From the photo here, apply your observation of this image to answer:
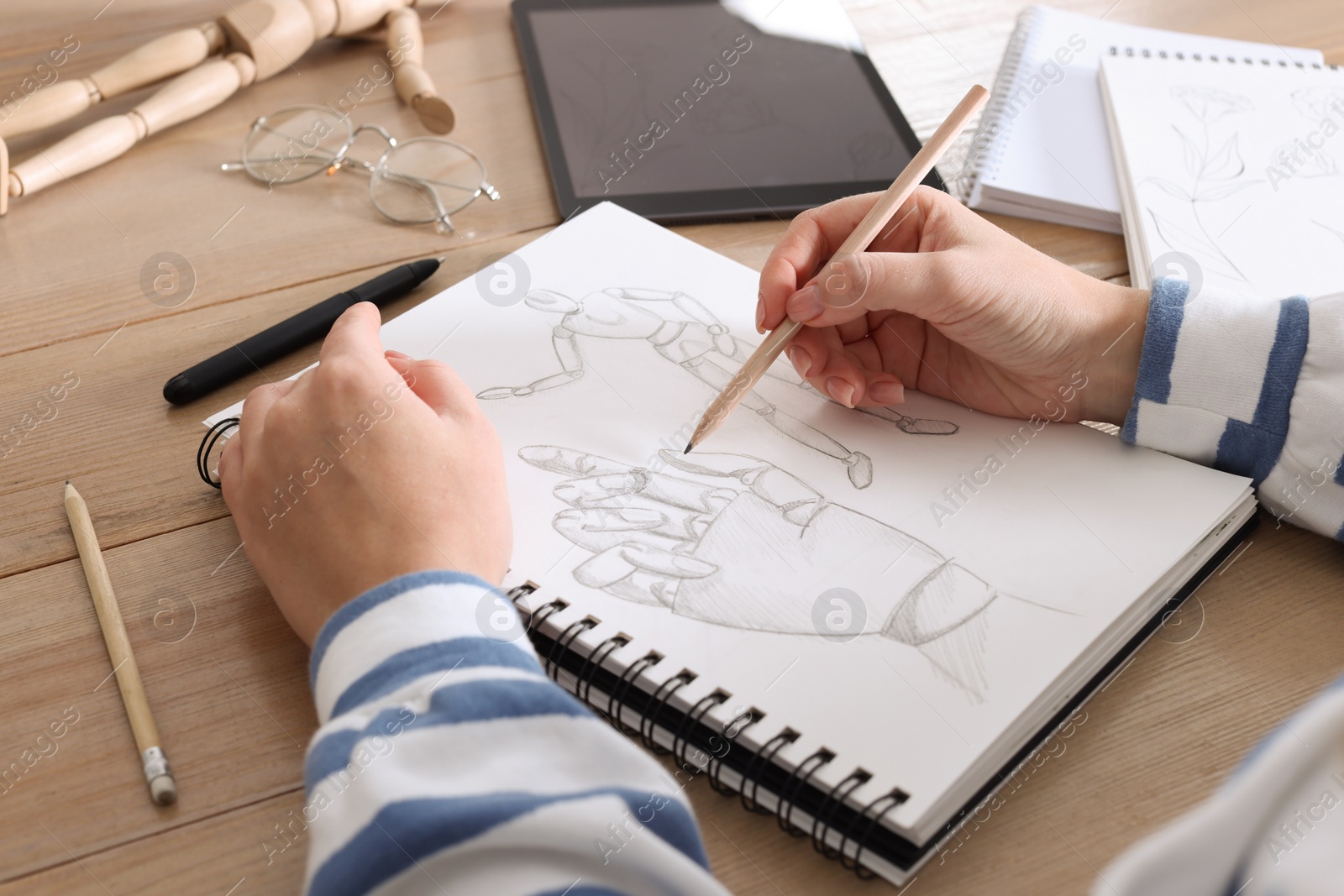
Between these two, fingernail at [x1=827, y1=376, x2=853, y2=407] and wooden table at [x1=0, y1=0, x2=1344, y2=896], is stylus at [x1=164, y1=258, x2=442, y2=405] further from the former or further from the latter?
fingernail at [x1=827, y1=376, x2=853, y2=407]

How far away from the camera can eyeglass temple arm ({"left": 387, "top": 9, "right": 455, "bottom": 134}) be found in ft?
3.47

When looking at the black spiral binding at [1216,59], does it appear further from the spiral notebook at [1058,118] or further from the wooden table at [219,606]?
the wooden table at [219,606]

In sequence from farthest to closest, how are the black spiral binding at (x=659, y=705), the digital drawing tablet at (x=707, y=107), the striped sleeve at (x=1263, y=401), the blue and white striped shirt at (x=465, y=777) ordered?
the digital drawing tablet at (x=707, y=107), the striped sleeve at (x=1263, y=401), the black spiral binding at (x=659, y=705), the blue and white striped shirt at (x=465, y=777)

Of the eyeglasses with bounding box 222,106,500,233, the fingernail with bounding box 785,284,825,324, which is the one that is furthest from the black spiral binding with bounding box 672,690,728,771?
the eyeglasses with bounding box 222,106,500,233

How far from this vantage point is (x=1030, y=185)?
3.22 feet

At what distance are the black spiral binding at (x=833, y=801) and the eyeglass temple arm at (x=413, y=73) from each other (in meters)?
0.80

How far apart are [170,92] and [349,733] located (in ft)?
2.66

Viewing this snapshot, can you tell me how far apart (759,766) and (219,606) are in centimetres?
35

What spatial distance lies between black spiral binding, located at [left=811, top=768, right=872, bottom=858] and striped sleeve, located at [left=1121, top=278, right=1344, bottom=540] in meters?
0.34

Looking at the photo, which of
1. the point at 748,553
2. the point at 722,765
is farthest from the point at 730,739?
the point at 748,553

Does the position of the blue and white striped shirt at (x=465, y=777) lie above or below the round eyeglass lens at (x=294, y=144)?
below

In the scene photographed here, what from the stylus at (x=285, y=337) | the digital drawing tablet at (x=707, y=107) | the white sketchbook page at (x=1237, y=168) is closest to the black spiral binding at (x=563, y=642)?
the stylus at (x=285, y=337)

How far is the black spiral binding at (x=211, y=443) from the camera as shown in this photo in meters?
0.71

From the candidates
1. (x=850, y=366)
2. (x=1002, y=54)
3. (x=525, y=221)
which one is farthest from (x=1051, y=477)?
(x=1002, y=54)
